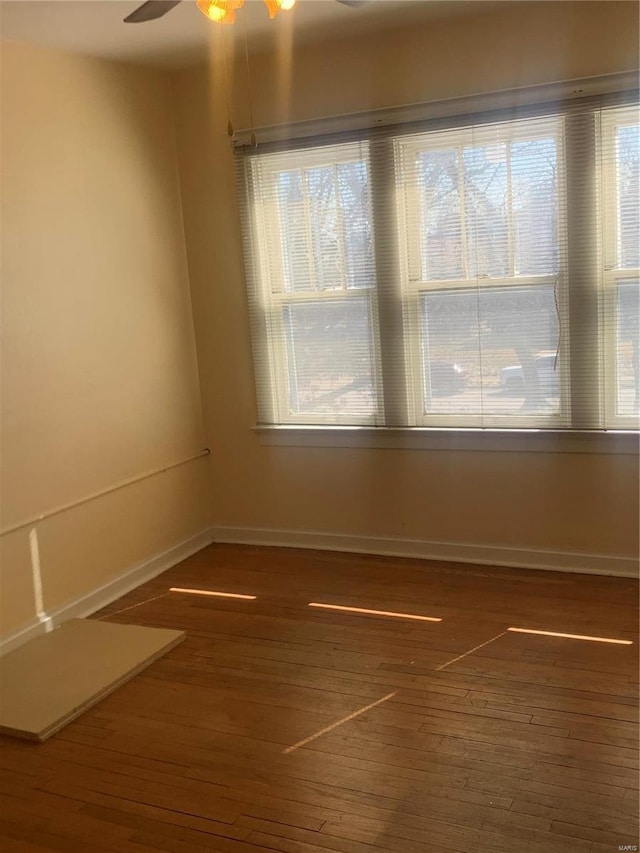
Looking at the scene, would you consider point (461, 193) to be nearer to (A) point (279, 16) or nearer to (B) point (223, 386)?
(A) point (279, 16)

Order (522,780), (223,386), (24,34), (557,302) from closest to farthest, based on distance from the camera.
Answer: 1. (522,780)
2. (24,34)
3. (557,302)
4. (223,386)

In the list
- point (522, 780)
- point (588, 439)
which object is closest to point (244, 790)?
point (522, 780)

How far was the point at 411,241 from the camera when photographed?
414 cm

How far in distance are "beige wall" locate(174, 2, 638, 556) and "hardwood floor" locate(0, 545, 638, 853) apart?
419 mm

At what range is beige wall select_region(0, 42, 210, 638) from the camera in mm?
3590

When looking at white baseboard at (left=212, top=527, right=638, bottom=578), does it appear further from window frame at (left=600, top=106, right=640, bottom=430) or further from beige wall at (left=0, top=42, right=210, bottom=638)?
window frame at (left=600, top=106, right=640, bottom=430)

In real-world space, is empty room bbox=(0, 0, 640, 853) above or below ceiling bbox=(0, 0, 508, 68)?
below

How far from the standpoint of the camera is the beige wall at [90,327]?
3.59 meters

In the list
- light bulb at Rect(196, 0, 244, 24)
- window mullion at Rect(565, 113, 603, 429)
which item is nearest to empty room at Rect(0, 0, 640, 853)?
window mullion at Rect(565, 113, 603, 429)

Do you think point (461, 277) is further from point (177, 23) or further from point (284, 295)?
point (177, 23)

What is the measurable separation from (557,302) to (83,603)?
2.73 m

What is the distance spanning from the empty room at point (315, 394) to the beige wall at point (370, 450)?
0.01 metres

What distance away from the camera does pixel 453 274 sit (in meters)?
4.07

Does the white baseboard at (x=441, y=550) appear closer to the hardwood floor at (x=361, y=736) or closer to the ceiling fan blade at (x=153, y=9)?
the hardwood floor at (x=361, y=736)
